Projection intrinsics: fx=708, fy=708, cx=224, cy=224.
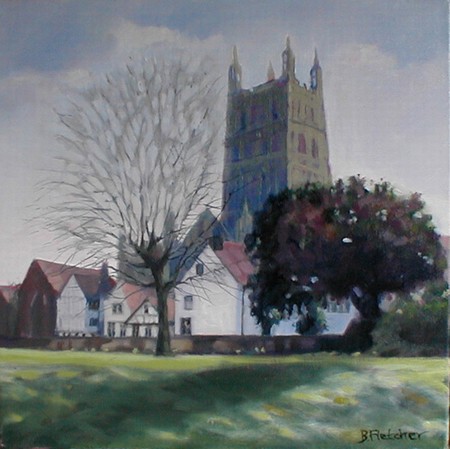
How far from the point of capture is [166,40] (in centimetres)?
332

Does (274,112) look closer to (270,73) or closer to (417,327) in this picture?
(270,73)

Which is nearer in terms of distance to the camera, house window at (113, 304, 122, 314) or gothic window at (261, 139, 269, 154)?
house window at (113, 304, 122, 314)

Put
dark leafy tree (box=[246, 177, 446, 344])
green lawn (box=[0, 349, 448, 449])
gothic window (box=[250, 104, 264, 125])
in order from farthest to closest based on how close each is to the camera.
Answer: gothic window (box=[250, 104, 264, 125])
dark leafy tree (box=[246, 177, 446, 344])
green lawn (box=[0, 349, 448, 449])

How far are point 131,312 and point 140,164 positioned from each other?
2.30 ft

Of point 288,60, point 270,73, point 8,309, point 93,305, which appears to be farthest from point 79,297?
point 288,60

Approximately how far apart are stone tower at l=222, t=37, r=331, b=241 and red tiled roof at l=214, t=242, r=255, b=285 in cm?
5

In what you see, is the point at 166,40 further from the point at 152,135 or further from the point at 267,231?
the point at 267,231

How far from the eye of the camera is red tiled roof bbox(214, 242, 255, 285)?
3.25m

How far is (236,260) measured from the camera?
325cm

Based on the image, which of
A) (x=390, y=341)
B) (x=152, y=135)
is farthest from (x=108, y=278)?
(x=390, y=341)

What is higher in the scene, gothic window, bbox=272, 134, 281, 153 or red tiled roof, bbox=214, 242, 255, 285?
gothic window, bbox=272, 134, 281, 153

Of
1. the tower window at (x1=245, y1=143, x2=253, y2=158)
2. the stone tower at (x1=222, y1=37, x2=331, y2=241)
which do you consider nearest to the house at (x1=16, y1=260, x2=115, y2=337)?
the stone tower at (x1=222, y1=37, x2=331, y2=241)

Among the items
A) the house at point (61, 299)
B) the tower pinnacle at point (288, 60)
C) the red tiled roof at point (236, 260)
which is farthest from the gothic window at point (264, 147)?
the house at point (61, 299)
